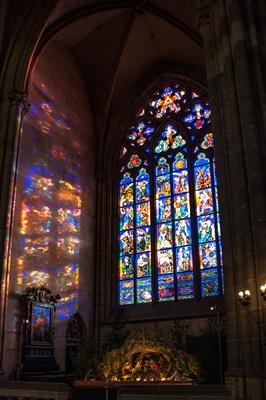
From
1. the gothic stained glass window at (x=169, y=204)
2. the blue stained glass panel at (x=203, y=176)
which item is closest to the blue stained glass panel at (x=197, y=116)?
the gothic stained glass window at (x=169, y=204)

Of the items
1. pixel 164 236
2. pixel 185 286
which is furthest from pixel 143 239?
pixel 185 286

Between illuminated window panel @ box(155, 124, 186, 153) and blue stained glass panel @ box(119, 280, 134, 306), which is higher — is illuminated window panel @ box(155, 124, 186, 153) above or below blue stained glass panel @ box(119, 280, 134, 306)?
above

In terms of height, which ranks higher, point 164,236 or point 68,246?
point 164,236

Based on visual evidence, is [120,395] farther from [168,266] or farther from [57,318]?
[168,266]

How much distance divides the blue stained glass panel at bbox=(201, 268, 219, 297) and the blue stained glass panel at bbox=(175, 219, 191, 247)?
1320 mm

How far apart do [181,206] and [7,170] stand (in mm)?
6537

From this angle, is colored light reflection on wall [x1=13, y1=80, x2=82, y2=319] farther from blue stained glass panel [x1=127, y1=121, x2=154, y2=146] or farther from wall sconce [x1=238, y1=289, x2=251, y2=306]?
wall sconce [x1=238, y1=289, x2=251, y2=306]

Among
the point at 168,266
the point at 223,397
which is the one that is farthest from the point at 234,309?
the point at 168,266

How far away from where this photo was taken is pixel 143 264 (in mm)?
17172

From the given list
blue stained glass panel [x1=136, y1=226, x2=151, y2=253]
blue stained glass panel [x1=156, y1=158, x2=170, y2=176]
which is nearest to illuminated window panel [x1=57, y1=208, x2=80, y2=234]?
blue stained glass panel [x1=136, y1=226, x2=151, y2=253]

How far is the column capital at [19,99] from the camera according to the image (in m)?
14.6

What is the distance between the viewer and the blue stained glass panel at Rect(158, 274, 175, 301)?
1620cm

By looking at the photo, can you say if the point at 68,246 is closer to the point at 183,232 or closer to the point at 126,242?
the point at 126,242

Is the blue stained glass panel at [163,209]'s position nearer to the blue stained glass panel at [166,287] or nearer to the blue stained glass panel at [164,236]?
the blue stained glass panel at [164,236]
